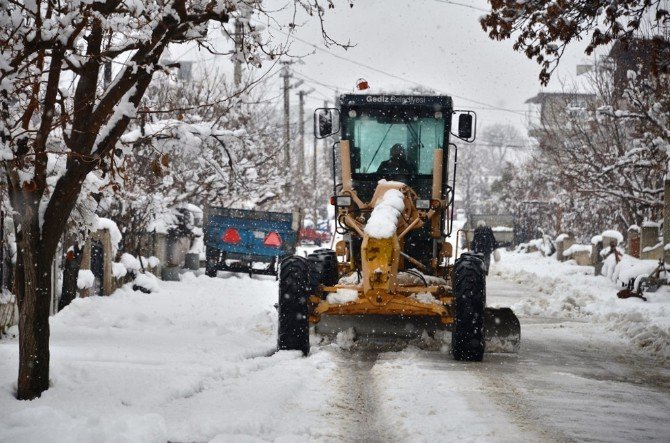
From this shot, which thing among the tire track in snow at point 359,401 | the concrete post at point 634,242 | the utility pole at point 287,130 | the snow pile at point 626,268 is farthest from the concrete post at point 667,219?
the utility pole at point 287,130

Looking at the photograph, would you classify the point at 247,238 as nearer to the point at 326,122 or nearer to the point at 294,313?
the point at 326,122

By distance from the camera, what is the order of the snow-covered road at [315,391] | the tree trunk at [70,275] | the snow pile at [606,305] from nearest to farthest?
the snow-covered road at [315,391], the snow pile at [606,305], the tree trunk at [70,275]

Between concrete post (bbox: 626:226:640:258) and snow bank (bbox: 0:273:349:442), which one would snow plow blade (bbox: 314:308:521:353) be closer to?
snow bank (bbox: 0:273:349:442)

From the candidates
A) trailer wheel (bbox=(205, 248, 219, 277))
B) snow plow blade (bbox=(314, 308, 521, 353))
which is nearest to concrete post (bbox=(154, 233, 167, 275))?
trailer wheel (bbox=(205, 248, 219, 277))

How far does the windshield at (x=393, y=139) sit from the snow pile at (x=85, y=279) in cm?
489

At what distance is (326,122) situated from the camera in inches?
429

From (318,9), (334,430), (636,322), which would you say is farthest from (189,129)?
(636,322)

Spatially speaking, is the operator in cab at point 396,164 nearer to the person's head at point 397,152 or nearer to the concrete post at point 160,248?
the person's head at point 397,152

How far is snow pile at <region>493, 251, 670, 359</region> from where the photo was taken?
11539 millimetres

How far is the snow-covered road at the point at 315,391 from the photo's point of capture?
5977mm

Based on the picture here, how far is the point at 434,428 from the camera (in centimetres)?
614

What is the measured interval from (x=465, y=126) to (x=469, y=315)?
268cm

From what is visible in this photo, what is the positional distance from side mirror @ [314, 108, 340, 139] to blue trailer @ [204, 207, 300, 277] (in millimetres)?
10281

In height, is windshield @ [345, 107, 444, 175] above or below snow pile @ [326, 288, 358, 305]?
above
